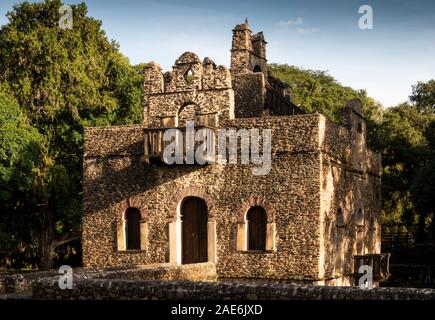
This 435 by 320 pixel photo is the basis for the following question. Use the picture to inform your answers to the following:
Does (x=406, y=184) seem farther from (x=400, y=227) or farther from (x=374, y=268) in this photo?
(x=374, y=268)

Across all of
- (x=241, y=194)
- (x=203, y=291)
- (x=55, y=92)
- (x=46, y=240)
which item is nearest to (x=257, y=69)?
(x=241, y=194)

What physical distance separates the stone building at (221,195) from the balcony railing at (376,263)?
384mm

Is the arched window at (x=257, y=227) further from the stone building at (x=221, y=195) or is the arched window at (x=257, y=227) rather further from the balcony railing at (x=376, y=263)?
the balcony railing at (x=376, y=263)

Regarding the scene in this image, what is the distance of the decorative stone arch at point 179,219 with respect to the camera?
2495 cm

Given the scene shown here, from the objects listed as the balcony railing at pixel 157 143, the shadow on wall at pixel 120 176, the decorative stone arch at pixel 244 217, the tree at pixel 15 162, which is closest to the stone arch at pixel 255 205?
the decorative stone arch at pixel 244 217

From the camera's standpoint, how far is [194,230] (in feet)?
83.9

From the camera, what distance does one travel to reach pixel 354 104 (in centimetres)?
2856

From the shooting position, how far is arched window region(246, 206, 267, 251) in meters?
24.5

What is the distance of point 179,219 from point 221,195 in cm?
191

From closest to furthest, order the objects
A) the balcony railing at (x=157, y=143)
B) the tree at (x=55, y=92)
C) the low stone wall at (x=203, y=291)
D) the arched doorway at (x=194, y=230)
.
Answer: the low stone wall at (x=203, y=291) → the balcony railing at (x=157, y=143) → the arched doorway at (x=194, y=230) → the tree at (x=55, y=92)

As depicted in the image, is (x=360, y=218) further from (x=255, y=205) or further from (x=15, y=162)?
(x=15, y=162)

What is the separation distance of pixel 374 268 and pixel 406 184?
16.7 m

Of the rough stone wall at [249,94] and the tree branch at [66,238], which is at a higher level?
the rough stone wall at [249,94]

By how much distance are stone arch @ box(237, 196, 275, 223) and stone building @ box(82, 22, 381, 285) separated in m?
0.03
